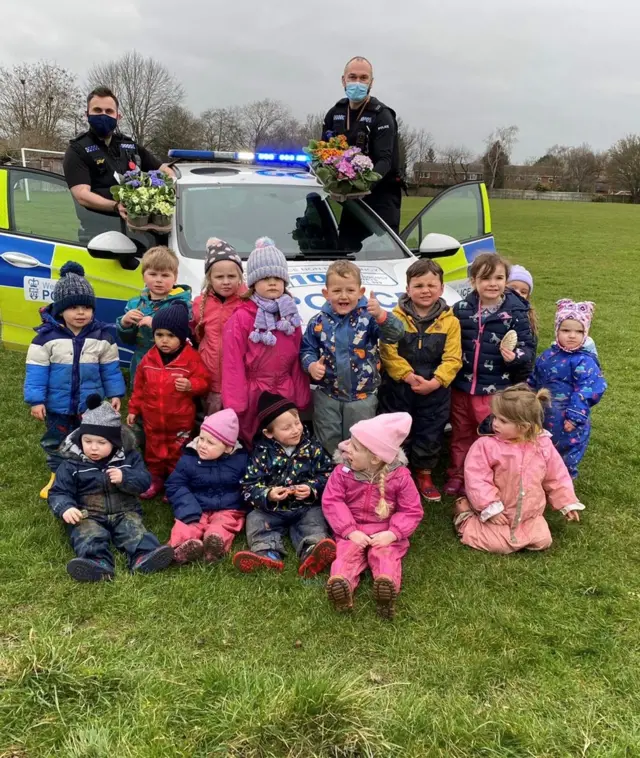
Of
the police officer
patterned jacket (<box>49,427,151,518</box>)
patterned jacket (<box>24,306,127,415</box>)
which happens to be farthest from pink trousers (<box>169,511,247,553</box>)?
the police officer

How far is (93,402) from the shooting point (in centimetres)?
360

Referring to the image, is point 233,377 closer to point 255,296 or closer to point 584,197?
point 255,296

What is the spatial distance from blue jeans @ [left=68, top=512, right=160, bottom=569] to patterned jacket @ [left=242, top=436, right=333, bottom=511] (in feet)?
2.00

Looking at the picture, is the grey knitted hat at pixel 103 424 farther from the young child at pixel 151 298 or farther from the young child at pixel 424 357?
the young child at pixel 424 357

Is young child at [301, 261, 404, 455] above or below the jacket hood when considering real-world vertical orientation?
above

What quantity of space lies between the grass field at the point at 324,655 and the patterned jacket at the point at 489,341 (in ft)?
2.97

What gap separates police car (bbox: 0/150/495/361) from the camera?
464 cm

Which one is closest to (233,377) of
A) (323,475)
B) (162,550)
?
(323,475)

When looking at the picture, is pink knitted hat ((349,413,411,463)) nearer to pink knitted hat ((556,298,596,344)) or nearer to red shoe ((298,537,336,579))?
red shoe ((298,537,336,579))

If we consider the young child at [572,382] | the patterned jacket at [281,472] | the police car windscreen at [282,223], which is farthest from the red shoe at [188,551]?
the young child at [572,382]

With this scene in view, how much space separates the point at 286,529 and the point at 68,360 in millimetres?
1718

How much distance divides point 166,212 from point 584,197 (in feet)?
241

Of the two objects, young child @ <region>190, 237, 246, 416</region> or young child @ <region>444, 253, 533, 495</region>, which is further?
young child @ <region>444, 253, 533, 495</region>

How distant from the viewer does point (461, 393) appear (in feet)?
14.0
